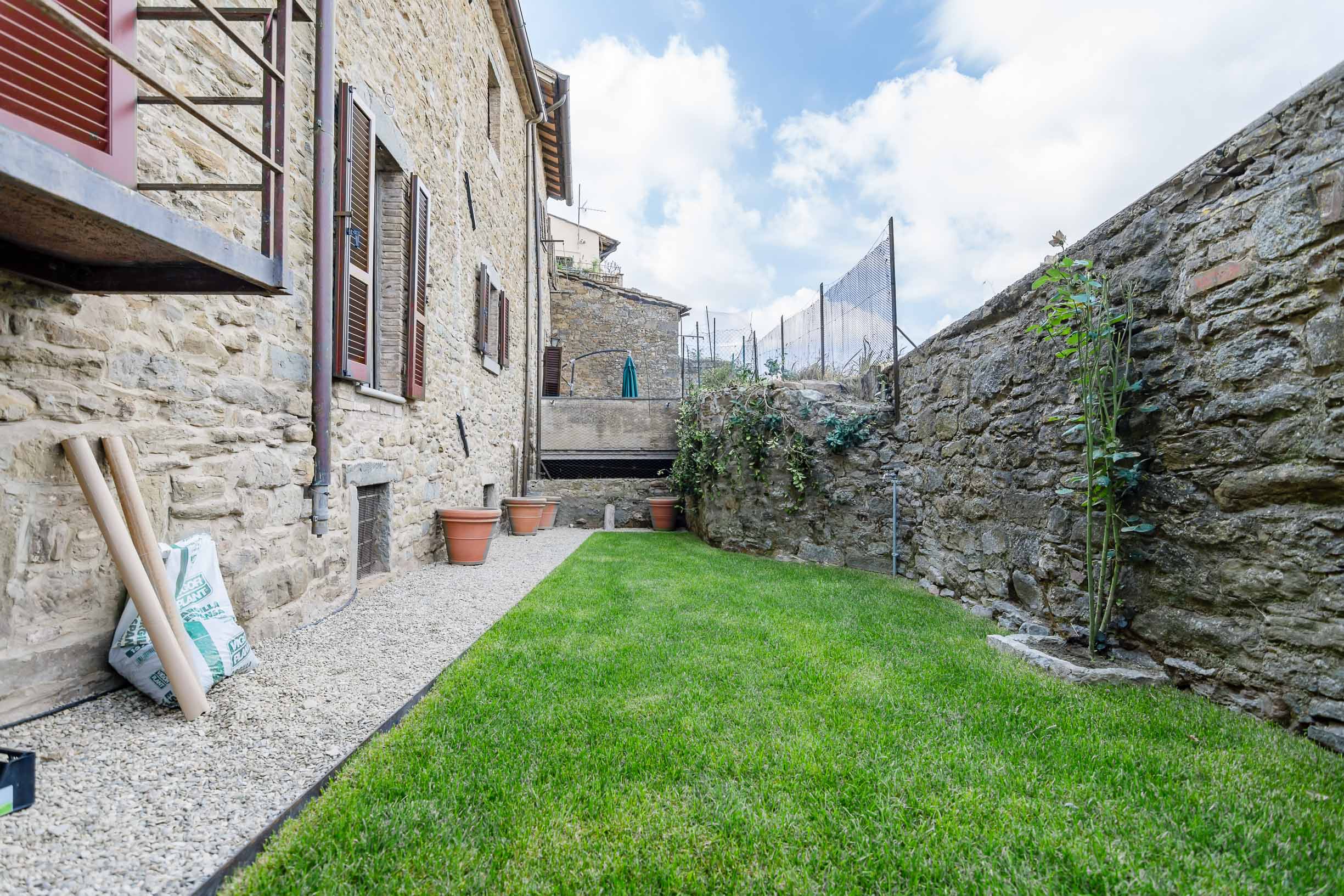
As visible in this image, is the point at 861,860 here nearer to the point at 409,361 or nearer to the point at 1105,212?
the point at 1105,212

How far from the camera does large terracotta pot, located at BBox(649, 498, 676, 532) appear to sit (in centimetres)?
941

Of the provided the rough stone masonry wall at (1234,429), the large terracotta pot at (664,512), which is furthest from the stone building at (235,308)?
the large terracotta pot at (664,512)

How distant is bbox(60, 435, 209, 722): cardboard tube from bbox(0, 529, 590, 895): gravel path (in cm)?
12

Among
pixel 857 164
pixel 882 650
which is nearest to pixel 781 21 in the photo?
pixel 857 164

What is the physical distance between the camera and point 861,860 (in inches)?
54.9

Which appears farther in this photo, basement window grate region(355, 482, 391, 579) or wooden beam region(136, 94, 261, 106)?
basement window grate region(355, 482, 391, 579)

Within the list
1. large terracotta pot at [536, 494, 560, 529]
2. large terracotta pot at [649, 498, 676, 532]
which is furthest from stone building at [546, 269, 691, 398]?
large terracotta pot at [649, 498, 676, 532]

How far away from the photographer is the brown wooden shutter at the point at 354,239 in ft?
12.1

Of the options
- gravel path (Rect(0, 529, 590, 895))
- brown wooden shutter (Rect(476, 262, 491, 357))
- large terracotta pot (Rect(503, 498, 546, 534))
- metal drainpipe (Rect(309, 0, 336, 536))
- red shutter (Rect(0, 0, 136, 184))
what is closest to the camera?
gravel path (Rect(0, 529, 590, 895))

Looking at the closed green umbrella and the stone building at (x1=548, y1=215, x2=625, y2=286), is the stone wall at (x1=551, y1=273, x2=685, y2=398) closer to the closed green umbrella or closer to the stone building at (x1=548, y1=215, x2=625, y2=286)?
the closed green umbrella

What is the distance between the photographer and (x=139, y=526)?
2.19m

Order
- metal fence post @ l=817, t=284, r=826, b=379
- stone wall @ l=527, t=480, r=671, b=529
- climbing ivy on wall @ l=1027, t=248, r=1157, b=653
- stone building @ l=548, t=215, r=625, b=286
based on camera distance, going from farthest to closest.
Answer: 1. stone building @ l=548, t=215, r=625, b=286
2. stone wall @ l=527, t=480, r=671, b=529
3. metal fence post @ l=817, t=284, r=826, b=379
4. climbing ivy on wall @ l=1027, t=248, r=1157, b=653

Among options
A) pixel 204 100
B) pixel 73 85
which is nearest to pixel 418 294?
pixel 204 100

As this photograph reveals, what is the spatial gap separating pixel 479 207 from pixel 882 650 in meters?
6.61
